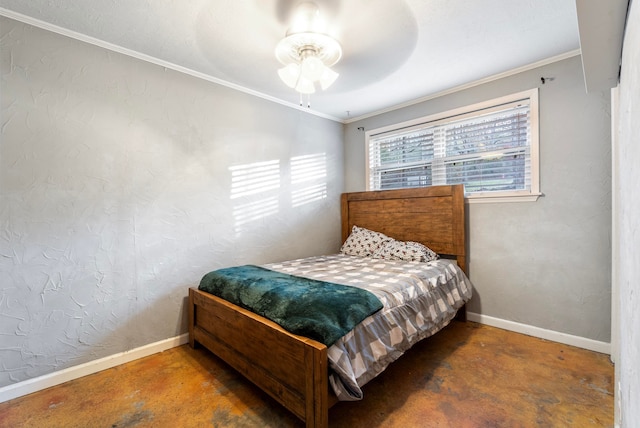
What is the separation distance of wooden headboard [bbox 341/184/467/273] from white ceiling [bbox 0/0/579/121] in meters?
1.14

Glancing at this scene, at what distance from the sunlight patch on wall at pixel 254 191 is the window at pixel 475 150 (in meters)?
1.44

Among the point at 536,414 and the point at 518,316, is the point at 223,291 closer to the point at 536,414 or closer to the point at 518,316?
the point at 536,414

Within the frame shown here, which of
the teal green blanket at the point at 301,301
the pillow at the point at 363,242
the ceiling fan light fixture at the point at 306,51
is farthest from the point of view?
the pillow at the point at 363,242

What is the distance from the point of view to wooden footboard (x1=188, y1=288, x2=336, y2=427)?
133cm

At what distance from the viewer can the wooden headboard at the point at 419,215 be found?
9.29ft

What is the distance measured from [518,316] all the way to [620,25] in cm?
250

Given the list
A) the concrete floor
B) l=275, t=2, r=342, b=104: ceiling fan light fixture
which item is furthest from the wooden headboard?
l=275, t=2, r=342, b=104: ceiling fan light fixture

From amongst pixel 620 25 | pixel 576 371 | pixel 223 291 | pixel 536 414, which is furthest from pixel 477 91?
pixel 223 291

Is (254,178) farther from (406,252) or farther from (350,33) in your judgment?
(406,252)

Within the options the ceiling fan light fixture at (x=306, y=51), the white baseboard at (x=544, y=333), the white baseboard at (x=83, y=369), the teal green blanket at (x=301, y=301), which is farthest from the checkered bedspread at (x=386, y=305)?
the ceiling fan light fixture at (x=306, y=51)

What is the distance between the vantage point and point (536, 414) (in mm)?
1570

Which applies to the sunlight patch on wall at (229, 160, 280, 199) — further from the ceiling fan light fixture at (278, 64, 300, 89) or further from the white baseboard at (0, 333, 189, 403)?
the white baseboard at (0, 333, 189, 403)

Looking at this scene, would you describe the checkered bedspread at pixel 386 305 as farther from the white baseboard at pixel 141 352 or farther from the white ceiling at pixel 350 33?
the white ceiling at pixel 350 33

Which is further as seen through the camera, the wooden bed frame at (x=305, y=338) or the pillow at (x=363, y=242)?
the pillow at (x=363, y=242)
